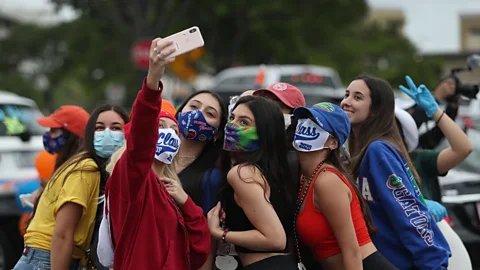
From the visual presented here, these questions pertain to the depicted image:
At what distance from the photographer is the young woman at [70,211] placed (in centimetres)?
382

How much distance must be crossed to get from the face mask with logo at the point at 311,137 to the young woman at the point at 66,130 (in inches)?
68.7

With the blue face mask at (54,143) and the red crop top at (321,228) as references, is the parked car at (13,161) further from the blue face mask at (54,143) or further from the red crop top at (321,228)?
the red crop top at (321,228)

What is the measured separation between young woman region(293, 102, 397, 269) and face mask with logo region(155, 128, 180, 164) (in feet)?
2.15

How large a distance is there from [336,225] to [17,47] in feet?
141

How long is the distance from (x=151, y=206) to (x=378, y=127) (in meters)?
1.52

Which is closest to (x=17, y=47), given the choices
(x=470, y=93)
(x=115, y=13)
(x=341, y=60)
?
(x=341, y=60)

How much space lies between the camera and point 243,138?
3.62 m

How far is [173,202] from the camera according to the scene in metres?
3.42

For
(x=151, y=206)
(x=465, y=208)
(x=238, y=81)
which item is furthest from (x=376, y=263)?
(x=238, y=81)

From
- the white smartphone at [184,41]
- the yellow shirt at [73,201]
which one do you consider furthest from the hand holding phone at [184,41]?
the yellow shirt at [73,201]

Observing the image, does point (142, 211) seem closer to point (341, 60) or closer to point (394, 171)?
point (394, 171)

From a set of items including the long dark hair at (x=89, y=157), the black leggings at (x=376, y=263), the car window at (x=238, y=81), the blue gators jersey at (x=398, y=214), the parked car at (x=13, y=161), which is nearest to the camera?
the black leggings at (x=376, y=263)

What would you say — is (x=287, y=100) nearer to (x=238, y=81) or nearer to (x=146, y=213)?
(x=146, y=213)

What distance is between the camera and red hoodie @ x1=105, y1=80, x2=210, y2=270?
3.08m
